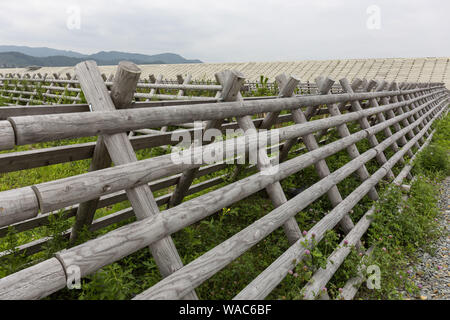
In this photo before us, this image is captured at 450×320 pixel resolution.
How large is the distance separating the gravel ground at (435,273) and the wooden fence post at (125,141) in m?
2.31

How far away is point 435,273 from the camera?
319 centimetres

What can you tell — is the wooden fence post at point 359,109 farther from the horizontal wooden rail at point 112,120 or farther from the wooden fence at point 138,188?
the horizontal wooden rail at point 112,120

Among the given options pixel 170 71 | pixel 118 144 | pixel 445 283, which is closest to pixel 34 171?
pixel 118 144

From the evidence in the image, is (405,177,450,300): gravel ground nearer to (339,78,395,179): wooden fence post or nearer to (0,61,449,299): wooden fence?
(0,61,449,299): wooden fence

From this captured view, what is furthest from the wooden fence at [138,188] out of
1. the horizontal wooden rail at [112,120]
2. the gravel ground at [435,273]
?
the gravel ground at [435,273]

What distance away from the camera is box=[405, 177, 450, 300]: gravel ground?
113 inches

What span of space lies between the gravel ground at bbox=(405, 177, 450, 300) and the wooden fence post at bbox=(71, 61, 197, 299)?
231 cm

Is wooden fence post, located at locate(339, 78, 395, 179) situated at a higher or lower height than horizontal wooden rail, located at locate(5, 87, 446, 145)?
lower

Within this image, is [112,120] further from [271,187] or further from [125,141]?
[271,187]

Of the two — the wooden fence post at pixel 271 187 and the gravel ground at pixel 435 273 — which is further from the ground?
the wooden fence post at pixel 271 187

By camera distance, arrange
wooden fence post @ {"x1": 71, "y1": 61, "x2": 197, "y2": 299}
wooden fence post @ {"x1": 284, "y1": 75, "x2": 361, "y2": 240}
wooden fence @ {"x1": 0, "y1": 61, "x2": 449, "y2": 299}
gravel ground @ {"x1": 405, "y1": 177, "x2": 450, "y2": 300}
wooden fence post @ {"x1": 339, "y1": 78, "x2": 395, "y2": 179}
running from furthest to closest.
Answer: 1. wooden fence post @ {"x1": 339, "y1": 78, "x2": 395, "y2": 179}
2. wooden fence post @ {"x1": 284, "y1": 75, "x2": 361, "y2": 240}
3. gravel ground @ {"x1": 405, "y1": 177, "x2": 450, "y2": 300}
4. wooden fence post @ {"x1": 71, "y1": 61, "x2": 197, "y2": 299}
5. wooden fence @ {"x1": 0, "y1": 61, "x2": 449, "y2": 299}

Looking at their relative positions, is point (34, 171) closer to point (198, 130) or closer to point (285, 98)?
point (198, 130)

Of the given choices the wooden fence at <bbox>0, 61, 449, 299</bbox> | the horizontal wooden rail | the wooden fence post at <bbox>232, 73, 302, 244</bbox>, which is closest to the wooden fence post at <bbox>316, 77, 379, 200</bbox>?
the wooden fence at <bbox>0, 61, 449, 299</bbox>

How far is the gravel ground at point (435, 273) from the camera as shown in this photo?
2.88 meters
